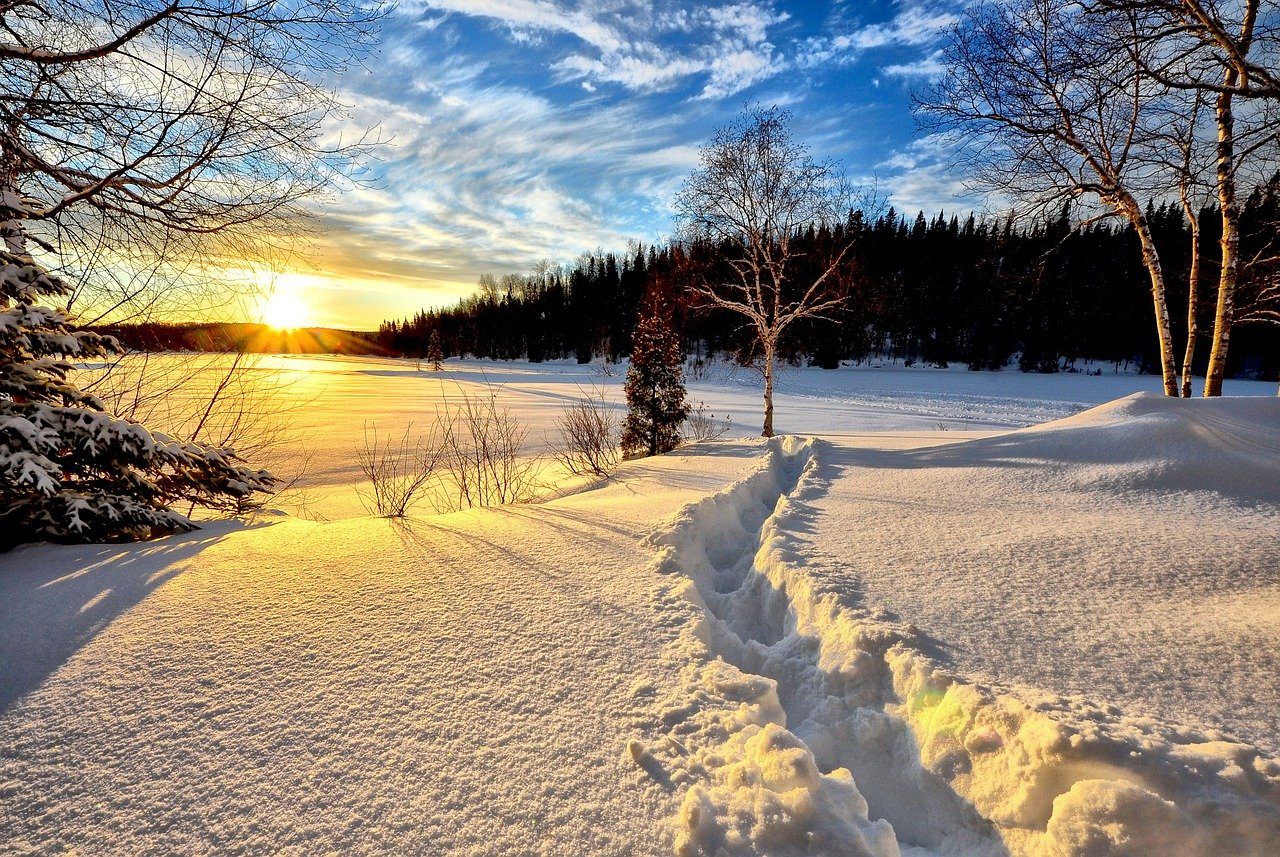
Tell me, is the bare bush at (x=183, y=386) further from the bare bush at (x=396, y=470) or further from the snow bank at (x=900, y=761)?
the snow bank at (x=900, y=761)

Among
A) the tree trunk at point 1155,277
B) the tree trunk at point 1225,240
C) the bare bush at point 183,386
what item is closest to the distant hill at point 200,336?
the bare bush at point 183,386

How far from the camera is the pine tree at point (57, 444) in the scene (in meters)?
2.82

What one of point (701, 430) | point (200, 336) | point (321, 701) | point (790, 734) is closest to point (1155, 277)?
point (701, 430)

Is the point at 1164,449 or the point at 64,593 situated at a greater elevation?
the point at 1164,449

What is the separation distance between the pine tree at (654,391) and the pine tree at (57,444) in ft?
23.6

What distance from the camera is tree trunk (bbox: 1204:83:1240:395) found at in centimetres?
588

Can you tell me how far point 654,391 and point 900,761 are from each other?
328 inches

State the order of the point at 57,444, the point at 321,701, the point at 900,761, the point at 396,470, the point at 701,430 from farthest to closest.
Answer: the point at 701,430
the point at 396,470
the point at 57,444
the point at 900,761
the point at 321,701

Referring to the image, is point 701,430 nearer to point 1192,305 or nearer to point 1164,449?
point 1164,449

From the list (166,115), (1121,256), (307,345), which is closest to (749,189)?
(166,115)

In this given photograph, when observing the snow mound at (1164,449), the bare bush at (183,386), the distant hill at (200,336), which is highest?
the distant hill at (200,336)

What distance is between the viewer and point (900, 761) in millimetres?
1810

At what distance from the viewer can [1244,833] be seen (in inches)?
49.6

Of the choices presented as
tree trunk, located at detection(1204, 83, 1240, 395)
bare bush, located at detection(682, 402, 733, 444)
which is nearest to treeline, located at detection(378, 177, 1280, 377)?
bare bush, located at detection(682, 402, 733, 444)
